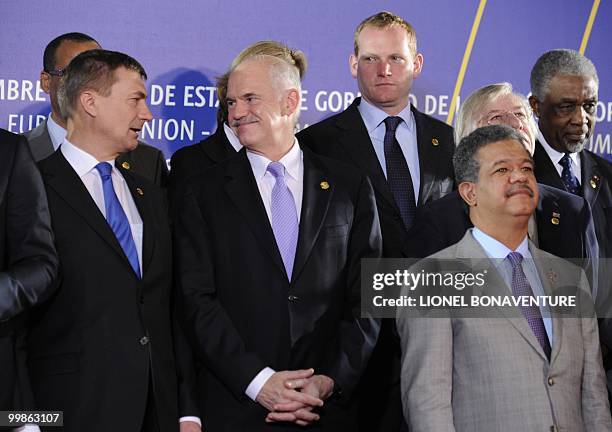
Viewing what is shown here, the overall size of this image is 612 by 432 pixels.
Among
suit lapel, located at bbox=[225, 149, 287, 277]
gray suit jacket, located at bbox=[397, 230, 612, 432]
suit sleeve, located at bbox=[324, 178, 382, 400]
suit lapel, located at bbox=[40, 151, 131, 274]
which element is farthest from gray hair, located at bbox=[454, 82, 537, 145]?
suit lapel, located at bbox=[40, 151, 131, 274]

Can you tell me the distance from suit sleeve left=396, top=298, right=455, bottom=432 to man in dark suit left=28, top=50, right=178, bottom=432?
2.63 ft

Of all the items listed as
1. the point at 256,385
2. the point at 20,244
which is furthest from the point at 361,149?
the point at 20,244

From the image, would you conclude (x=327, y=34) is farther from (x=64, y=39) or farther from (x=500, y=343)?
(x=500, y=343)

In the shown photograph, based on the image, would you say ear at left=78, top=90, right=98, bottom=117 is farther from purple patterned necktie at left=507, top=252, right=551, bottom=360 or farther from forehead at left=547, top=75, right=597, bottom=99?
forehead at left=547, top=75, right=597, bottom=99

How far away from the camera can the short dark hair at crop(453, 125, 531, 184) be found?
138 inches

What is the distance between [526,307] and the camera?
10.8ft

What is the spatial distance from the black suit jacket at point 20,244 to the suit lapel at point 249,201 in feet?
2.41

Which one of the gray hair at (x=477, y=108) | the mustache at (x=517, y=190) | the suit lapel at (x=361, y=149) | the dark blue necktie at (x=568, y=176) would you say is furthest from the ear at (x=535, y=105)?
the mustache at (x=517, y=190)

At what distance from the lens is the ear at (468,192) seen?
347 centimetres

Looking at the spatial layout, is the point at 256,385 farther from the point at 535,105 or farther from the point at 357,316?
the point at 535,105

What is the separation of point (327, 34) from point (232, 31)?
18.4 inches

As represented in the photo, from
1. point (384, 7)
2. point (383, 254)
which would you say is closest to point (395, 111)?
point (383, 254)

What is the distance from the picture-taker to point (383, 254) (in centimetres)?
396

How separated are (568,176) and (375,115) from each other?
0.85 m
